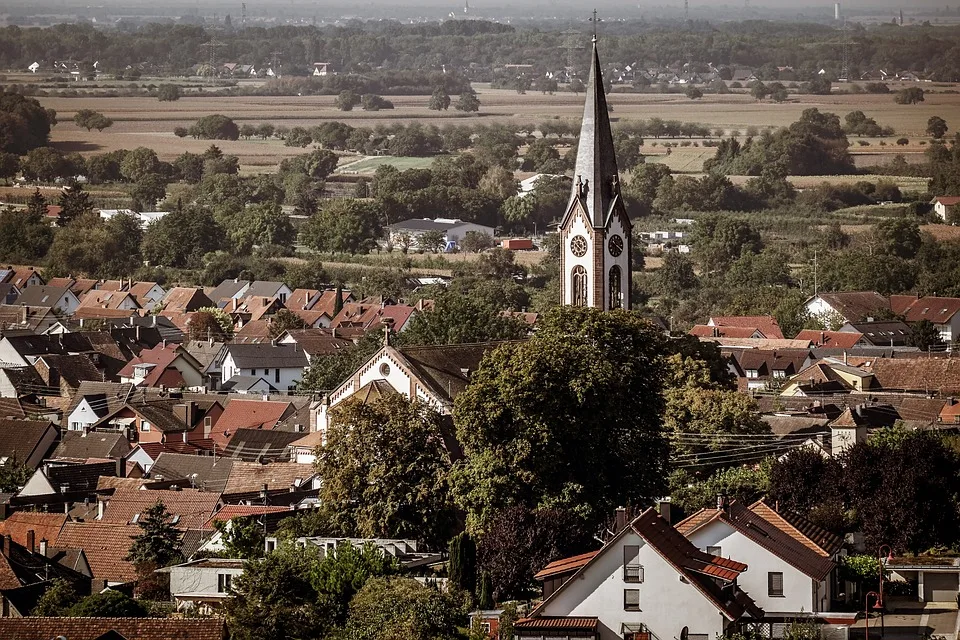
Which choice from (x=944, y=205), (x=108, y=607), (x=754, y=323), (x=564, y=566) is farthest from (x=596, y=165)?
(x=944, y=205)

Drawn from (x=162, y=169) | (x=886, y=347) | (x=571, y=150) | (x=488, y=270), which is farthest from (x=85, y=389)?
(x=571, y=150)

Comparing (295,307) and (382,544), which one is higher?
(382,544)

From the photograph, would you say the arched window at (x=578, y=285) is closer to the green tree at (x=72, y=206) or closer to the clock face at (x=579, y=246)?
the clock face at (x=579, y=246)

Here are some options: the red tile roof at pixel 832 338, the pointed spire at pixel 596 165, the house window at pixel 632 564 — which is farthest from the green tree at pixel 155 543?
the red tile roof at pixel 832 338

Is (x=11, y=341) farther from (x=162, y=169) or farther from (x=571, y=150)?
(x=571, y=150)

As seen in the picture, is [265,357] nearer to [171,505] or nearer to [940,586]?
[171,505]
